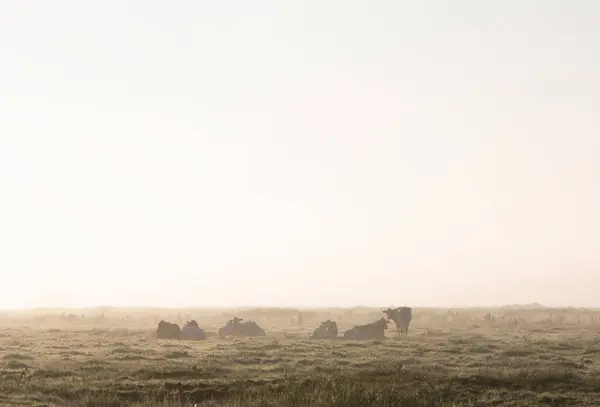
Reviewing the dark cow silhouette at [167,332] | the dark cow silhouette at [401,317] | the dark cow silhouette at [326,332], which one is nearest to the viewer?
the dark cow silhouette at [326,332]

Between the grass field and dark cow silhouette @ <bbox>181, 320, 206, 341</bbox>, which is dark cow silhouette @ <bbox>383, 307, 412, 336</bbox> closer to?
the grass field

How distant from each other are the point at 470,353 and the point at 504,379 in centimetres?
907

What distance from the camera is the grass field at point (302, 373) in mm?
18453

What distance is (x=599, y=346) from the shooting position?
33.3 metres

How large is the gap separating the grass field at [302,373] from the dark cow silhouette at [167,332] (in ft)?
15.9

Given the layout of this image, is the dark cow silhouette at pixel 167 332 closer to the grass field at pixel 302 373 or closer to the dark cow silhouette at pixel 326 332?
the grass field at pixel 302 373

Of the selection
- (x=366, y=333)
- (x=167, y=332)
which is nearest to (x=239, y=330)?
(x=167, y=332)

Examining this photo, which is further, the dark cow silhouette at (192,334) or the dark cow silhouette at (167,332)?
the dark cow silhouette at (167,332)

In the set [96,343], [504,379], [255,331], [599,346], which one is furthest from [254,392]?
[255,331]

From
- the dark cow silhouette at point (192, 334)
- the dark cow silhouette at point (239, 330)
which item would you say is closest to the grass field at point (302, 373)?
the dark cow silhouette at point (192, 334)

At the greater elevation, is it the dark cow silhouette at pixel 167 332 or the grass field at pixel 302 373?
the dark cow silhouette at pixel 167 332

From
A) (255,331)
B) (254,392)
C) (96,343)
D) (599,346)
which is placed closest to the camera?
(254,392)

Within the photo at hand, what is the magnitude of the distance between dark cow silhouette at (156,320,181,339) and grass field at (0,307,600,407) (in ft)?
15.9

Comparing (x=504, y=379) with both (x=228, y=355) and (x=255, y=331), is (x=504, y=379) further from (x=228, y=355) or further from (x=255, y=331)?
(x=255, y=331)
